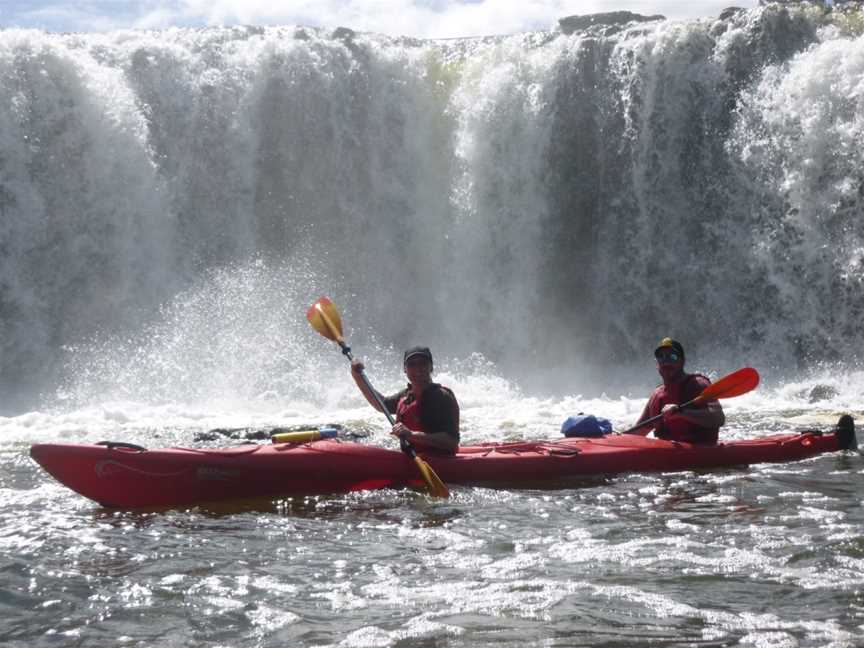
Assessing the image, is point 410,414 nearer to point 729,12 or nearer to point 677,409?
point 677,409

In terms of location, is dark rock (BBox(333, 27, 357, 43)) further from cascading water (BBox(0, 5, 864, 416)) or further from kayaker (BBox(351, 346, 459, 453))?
kayaker (BBox(351, 346, 459, 453))

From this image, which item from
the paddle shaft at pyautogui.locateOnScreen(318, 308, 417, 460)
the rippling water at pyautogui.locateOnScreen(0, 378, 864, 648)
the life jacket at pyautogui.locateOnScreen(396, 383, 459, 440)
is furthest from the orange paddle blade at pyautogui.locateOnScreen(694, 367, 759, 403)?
the paddle shaft at pyautogui.locateOnScreen(318, 308, 417, 460)

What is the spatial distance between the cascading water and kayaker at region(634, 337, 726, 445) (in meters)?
7.66

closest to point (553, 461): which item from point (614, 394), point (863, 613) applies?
point (863, 613)

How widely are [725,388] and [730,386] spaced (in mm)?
64

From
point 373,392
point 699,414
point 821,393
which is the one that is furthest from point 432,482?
point 821,393

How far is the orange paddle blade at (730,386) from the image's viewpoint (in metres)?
7.84

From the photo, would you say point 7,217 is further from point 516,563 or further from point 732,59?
point 516,563

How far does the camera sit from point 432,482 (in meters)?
6.88

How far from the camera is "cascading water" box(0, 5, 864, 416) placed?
1559 centimetres

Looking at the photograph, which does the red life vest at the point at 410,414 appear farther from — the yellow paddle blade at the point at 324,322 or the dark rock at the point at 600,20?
the dark rock at the point at 600,20

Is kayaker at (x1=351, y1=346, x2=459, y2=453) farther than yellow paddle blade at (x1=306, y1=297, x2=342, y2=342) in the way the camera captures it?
No

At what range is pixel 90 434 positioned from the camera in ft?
39.2

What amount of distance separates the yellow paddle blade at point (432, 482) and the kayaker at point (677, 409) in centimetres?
183
